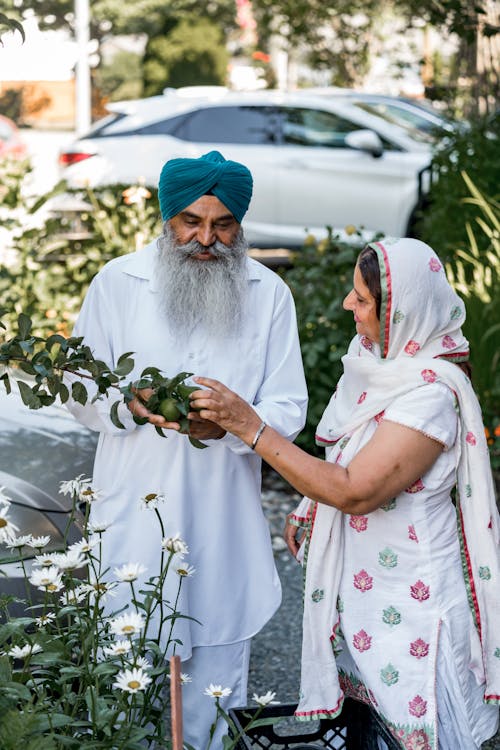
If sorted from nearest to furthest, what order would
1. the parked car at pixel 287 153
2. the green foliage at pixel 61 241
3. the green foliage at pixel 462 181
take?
the green foliage at pixel 61 241 < the green foliage at pixel 462 181 < the parked car at pixel 287 153

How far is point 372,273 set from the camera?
2584mm

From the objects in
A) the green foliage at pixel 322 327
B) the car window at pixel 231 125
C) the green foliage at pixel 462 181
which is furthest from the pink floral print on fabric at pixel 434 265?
the car window at pixel 231 125

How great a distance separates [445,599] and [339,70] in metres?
16.7

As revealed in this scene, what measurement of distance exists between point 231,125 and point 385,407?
9811 millimetres

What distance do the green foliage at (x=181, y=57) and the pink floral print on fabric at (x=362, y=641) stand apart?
27207 millimetres

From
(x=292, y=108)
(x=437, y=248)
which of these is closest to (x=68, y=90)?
(x=292, y=108)

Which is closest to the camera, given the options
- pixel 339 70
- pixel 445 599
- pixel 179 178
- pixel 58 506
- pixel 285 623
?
pixel 445 599

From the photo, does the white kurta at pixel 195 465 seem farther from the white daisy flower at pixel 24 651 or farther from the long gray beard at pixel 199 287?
the white daisy flower at pixel 24 651

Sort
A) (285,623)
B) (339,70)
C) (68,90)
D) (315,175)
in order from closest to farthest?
(285,623)
(315,175)
(339,70)
(68,90)

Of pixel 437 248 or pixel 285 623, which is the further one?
pixel 437 248

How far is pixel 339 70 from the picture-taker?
1839cm

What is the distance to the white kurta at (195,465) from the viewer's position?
A: 3.06 metres

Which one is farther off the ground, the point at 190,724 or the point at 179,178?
the point at 179,178

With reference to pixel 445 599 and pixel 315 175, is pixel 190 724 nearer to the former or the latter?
pixel 445 599
